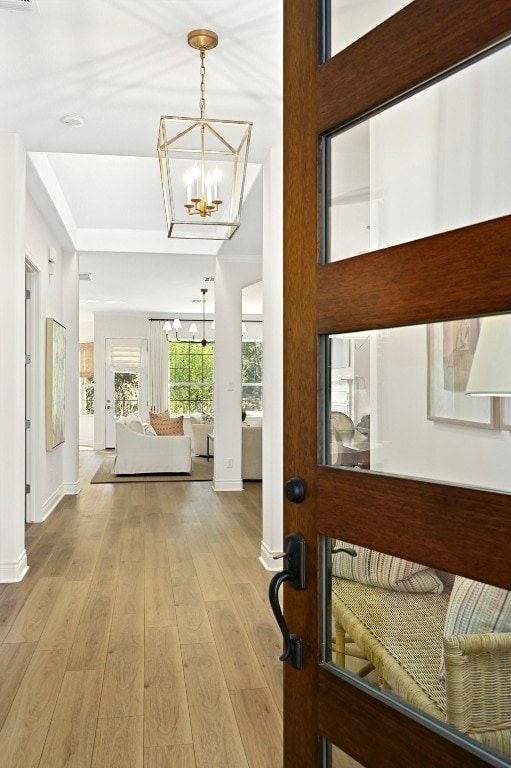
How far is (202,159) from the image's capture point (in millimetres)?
3299

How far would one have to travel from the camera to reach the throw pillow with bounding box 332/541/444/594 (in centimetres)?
99

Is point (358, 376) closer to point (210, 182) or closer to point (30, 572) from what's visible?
point (210, 182)

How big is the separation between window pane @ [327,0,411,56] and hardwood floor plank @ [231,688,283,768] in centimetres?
205

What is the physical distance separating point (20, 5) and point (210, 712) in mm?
2995

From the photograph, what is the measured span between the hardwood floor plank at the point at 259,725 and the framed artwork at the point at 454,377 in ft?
5.42

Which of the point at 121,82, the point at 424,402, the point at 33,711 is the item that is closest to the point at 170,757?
the point at 33,711

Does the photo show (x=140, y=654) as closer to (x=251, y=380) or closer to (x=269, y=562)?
(x=269, y=562)

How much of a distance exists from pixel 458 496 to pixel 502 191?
0.42 metres

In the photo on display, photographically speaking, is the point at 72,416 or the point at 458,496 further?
the point at 72,416

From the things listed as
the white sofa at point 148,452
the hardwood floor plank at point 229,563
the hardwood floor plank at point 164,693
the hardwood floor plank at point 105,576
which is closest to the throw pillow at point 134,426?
the white sofa at point 148,452

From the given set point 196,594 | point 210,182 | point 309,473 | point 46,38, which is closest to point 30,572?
point 196,594

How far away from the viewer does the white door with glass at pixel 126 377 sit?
45.3 ft

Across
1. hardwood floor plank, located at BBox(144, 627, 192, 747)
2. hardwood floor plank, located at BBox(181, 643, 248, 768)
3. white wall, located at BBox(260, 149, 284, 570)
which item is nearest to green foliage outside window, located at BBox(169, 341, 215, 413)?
white wall, located at BBox(260, 149, 284, 570)

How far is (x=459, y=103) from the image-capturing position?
0.93 meters
